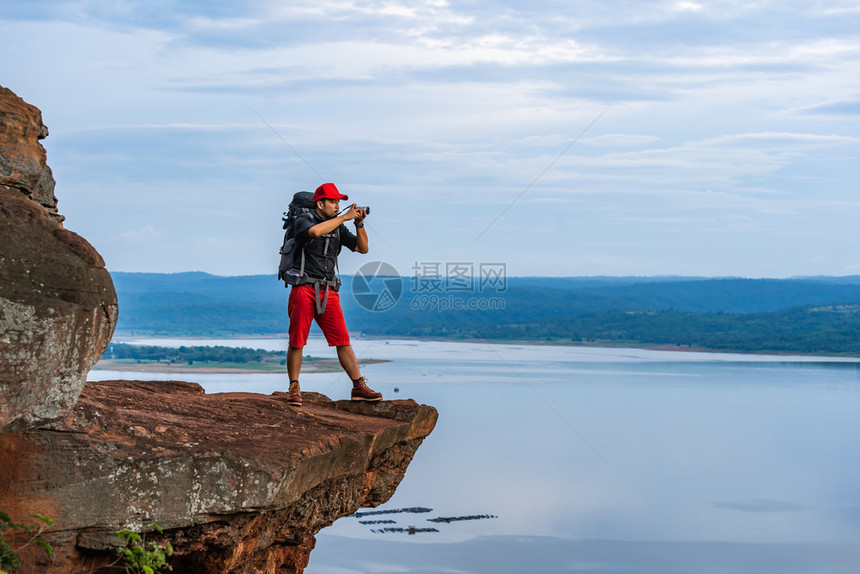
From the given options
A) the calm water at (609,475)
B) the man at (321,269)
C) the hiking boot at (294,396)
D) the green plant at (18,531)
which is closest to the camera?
the green plant at (18,531)

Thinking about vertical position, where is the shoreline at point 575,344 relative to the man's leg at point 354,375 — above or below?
below

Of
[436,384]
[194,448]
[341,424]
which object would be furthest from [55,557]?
[436,384]

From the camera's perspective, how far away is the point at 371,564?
4894 centimetres

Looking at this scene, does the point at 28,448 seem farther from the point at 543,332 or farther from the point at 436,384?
the point at 543,332

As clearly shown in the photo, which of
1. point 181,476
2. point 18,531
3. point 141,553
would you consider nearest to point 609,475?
point 181,476

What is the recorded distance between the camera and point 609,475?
6278cm

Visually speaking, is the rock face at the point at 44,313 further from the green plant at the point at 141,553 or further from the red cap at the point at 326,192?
the red cap at the point at 326,192

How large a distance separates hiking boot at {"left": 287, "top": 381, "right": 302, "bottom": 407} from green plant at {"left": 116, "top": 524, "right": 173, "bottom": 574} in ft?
8.62

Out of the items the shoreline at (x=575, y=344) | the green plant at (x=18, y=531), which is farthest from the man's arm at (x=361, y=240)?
the shoreline at (x=575, y=344)

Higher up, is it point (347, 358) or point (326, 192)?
point (326, 192)

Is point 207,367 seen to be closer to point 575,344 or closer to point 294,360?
point 294,360

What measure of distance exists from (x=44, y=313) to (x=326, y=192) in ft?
12.3

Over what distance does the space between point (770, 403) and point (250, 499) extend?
3379 inches

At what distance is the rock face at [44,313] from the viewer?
4348 millimetres
